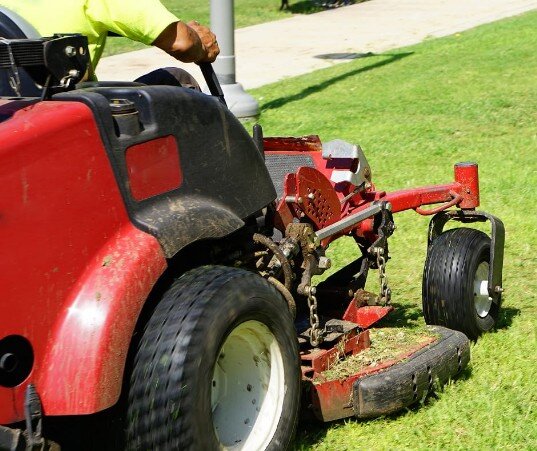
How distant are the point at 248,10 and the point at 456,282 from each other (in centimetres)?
1618

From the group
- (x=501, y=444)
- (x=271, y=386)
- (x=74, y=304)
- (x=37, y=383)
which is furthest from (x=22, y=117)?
(x=501, y=444)

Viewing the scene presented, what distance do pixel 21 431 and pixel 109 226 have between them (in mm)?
652

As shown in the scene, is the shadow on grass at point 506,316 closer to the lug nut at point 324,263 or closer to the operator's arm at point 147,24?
the lug nut at point 324,263

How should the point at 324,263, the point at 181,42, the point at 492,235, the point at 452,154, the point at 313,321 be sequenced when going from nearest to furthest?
the point at 181,42
the point at 313,321
the point at 324,263
the point at 492,235
the point at 452,154

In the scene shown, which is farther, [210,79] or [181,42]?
[210,79]

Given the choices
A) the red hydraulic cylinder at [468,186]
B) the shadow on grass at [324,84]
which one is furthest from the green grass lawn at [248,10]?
the red hydraulic cylinder at [468,186]

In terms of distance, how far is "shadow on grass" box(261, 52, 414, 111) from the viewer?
11.7 metres

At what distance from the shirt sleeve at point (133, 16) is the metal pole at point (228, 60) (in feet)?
22.4

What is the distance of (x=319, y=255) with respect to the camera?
410 centimetres

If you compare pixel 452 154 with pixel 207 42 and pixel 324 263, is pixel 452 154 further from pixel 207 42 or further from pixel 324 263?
pixel 207 42

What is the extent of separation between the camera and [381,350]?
13.7 ft

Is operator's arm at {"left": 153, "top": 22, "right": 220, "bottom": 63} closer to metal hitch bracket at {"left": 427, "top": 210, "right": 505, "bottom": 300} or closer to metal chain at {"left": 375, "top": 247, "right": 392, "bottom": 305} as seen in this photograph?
metal chain at {"left": 375, "top": 247, "right": 392, "bottom": 305}

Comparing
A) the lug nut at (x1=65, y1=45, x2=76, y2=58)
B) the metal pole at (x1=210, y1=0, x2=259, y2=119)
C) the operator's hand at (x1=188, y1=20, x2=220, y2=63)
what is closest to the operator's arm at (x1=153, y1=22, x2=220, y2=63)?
the operator's hand at (x1=188, y1=20, x2=220, y2=63)

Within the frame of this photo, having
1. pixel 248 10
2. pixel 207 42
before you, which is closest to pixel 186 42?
pixel 207 42
